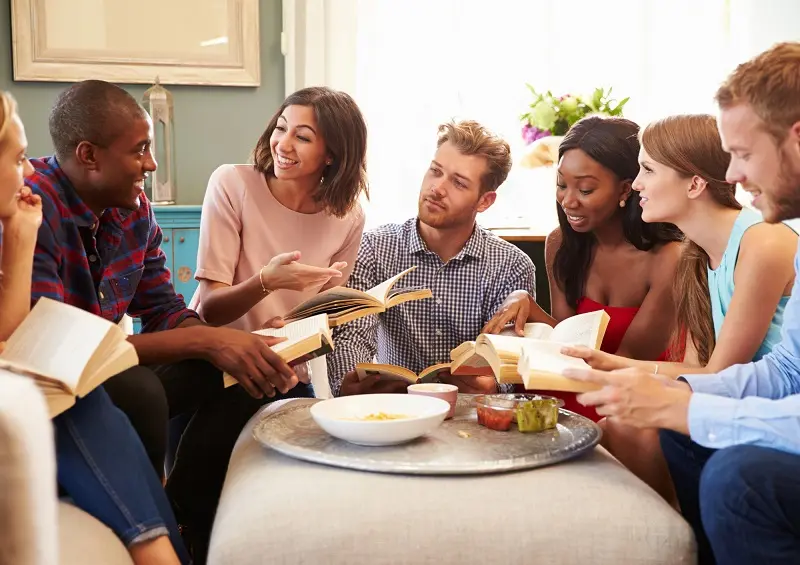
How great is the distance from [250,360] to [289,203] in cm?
68

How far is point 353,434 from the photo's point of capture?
4.63 feet

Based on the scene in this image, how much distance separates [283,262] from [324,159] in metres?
0.45

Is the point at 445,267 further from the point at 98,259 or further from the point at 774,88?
the point at 774,88

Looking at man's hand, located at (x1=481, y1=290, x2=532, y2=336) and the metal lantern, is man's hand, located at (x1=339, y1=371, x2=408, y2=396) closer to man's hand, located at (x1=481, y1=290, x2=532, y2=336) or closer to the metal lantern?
man's hand, located at (x1=481, y1=290, x2=532, y2=336)

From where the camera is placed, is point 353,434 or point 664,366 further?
point 664,366

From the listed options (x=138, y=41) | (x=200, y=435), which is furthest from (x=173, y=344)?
(x=138, y=41)

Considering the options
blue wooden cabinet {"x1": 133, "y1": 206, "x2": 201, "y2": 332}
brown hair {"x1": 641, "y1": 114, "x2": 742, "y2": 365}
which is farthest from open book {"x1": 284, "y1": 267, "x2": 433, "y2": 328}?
blue wooden cabinet {"x1": 133, "y1": 206, "x2": 201, "y2": 332}

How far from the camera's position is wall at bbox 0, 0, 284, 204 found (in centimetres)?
331

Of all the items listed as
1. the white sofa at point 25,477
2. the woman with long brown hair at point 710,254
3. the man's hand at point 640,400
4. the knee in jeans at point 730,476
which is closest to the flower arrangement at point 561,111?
the woman with long brown hair at point 710,254

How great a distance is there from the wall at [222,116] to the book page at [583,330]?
1889 millimetres

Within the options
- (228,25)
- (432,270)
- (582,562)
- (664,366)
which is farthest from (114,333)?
(228,25)

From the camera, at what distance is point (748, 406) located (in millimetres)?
1279

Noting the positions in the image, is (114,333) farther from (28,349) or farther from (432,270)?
(432,270)

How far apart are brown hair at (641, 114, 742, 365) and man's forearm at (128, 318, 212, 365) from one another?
39.0 inches
